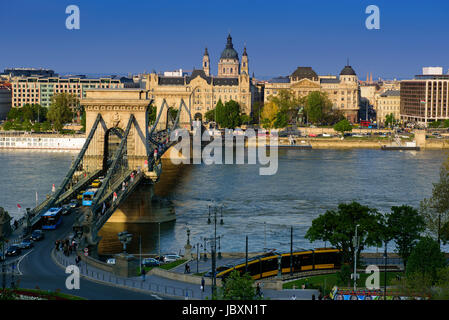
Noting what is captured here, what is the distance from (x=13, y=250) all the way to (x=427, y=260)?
560 inches

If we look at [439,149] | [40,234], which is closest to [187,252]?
[40,234]

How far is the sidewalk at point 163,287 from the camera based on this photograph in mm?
24562

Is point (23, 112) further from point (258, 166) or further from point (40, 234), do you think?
point (40, 234)

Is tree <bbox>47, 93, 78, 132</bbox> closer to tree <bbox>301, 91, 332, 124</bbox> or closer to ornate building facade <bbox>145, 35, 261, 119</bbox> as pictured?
ornate building facade <bbox>145, 35, 261, 119</bbox>

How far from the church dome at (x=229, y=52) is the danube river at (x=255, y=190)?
93.4 metres

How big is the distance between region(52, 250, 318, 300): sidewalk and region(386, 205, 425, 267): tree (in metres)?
6.27

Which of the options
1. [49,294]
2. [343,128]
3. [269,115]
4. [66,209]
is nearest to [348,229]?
[49,294]

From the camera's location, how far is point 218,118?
11575cm

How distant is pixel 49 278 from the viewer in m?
25.5

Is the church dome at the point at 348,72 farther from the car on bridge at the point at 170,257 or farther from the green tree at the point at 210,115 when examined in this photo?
the car on bridge at the point at 170,257

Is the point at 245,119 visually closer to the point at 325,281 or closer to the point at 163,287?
the point at 325,281

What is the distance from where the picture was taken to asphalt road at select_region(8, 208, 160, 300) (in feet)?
78.6

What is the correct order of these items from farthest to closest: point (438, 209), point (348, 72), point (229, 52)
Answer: point (229, 52), point (348, 72), point (438, 209)

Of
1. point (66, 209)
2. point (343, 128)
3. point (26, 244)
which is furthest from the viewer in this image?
point (343, 128)
